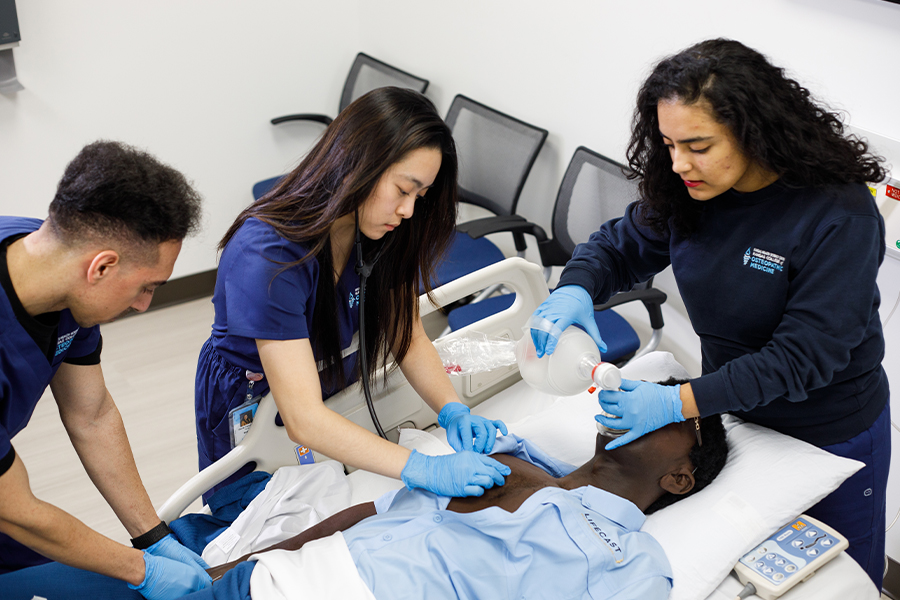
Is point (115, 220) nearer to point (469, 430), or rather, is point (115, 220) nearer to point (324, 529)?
point (324, 529)

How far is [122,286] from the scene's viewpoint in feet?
3.73

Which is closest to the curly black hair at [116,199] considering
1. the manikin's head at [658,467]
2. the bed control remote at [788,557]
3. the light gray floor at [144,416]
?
the manikin's head at [658,467]

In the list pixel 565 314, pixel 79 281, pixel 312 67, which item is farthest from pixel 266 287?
pixel 312 67

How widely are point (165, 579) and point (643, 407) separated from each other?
97 centimetres

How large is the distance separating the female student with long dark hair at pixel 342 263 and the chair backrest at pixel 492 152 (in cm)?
133

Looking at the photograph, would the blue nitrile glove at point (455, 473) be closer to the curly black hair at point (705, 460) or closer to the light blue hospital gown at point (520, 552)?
the light blue hospital gown at point (520, 552)

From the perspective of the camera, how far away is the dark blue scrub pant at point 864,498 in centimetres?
150

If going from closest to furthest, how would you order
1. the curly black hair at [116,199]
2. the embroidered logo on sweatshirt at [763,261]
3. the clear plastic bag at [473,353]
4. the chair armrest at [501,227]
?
the curly black hair at [116,199] < the embroidered logo on sweatshirt at [763,261] < the clear plastic bag at [473,353] < the chair armrest at [501,227]

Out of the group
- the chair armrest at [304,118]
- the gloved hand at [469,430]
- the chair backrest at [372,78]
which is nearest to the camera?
the gloved hand at [469,430]

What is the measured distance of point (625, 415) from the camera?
142 centimetres

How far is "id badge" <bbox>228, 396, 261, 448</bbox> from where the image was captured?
166cm

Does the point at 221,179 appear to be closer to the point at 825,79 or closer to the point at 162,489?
the point at 162,489

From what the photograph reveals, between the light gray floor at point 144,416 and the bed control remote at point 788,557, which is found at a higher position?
the bed control remote at point 788,557

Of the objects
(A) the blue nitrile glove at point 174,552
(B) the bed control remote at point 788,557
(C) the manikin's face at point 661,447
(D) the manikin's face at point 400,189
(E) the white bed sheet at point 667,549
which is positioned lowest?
(A) the blue nitrile glove at point 174,552
